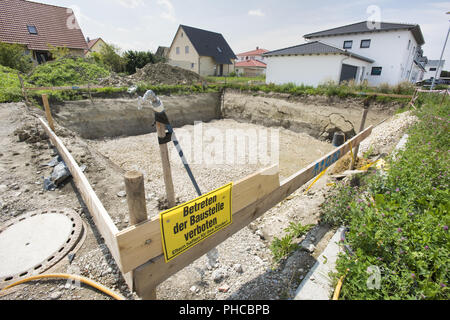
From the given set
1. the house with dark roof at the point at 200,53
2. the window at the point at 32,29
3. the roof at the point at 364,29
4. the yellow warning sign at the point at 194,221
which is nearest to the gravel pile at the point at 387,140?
the yellow warning sign at the point at 194,221

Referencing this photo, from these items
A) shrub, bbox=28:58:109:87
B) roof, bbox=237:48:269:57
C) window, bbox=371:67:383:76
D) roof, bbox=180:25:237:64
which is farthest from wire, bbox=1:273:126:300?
roof, bbox=237:48:269:57

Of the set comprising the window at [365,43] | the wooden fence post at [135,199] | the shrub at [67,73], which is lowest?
the wooden fence post at [135,199]

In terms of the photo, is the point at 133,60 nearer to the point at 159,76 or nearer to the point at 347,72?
the point at 159,76

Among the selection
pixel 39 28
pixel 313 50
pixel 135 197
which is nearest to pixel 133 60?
pixel 39 28

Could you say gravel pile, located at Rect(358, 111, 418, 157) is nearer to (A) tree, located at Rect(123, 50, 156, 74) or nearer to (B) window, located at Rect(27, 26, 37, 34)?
(A) tree, located at Rect(123, 50, 156, 74)

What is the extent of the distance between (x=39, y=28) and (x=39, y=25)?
1.27ft

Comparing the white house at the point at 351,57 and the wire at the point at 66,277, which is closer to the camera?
the wire at the point at 66,277

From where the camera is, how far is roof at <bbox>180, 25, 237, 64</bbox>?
103 feet

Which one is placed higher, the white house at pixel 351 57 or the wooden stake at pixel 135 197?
the white house at pixel 351 57

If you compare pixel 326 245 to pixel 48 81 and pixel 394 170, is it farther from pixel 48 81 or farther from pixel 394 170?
pixel 48 81

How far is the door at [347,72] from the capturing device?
17531 mm

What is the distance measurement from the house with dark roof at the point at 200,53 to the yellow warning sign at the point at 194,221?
32262 mm

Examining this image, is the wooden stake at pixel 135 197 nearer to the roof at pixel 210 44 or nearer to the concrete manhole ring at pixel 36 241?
the concrete manhole ring at pixel 36 241

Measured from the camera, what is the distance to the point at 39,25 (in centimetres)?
1933
